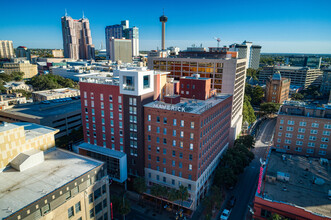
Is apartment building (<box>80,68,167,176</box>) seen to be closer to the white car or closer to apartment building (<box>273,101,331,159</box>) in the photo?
the white car

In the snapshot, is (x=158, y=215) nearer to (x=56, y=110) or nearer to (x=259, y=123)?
(x=56, y=110)

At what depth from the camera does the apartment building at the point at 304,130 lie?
67.8m

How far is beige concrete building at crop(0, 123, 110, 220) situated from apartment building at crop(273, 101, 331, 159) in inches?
2258

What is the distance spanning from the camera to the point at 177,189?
197 feet

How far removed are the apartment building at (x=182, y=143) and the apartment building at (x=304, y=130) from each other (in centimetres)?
2441

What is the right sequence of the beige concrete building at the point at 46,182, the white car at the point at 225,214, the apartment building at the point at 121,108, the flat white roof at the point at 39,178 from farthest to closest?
the apartment building at the point at 121,108
the white car at the point at 225,214
the beige concrete building at the point at 46,182
the flat white roof at the point at 39,178

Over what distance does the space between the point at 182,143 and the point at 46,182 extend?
3177cm

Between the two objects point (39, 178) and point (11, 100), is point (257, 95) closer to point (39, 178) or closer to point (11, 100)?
point (39, 178)

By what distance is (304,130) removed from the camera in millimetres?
69688

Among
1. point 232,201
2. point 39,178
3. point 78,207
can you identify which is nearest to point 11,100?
point 39,178

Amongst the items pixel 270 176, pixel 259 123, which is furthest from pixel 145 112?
pixel 259 123

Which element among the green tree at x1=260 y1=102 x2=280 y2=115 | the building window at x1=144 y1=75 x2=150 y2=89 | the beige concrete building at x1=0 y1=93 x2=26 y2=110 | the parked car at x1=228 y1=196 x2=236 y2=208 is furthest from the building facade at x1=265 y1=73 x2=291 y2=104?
the beige concrete building at x1=0 y1=93 x2=26 y2=110

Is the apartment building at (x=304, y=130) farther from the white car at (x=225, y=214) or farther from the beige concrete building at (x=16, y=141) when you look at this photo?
the beige concrete building at (x=16, y=141)

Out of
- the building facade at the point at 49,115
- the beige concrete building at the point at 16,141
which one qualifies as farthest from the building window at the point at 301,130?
the building facade at the point at 49,115
